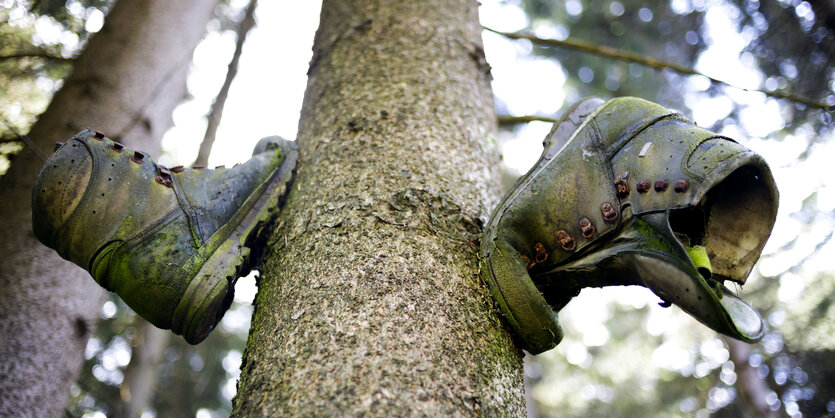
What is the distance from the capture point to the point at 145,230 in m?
1.20

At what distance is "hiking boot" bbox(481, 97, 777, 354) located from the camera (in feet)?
3.11

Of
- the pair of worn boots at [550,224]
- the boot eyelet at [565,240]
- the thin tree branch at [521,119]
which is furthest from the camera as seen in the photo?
the thin tree branch at [521,119]

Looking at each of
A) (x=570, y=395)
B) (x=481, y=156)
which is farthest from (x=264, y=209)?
(x=570, y=395)

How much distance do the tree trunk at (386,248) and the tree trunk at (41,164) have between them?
0.93m

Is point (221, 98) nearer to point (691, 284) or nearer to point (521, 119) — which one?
point (521, 119)

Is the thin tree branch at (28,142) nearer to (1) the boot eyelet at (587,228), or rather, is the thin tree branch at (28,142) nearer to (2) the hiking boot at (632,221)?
(2) the hiking boot at (632,221)

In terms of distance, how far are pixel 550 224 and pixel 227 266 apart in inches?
30.1

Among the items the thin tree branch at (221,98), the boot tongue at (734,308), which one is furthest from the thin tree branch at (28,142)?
the thin tree branch at (221,98)

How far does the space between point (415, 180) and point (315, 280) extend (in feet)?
1.13

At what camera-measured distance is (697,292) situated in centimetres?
90

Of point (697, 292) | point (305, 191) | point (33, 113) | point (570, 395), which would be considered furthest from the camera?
point (570, 395)

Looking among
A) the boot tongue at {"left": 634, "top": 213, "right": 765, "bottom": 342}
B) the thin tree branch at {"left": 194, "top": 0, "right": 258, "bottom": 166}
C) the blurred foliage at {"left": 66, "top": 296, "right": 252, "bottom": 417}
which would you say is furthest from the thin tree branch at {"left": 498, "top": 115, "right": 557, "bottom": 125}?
the blurred foliage at {"left": 66, "top": 296, "right": 252, "bottom": 417}

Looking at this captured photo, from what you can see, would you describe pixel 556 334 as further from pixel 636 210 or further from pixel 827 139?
pixel 827 139

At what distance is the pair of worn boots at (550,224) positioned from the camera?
986 mm
